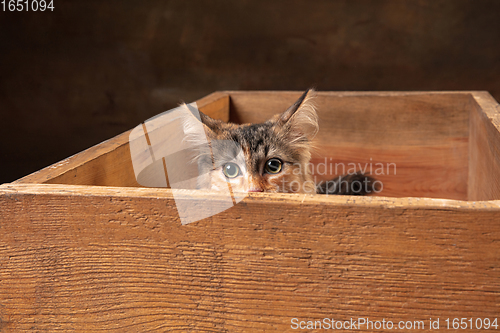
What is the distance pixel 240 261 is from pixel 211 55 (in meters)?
2.17

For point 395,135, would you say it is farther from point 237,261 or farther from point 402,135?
point 237,261

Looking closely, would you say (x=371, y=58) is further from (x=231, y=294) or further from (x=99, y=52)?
(x=231, y=294)

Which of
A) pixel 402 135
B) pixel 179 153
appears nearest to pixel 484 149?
pixel 402 135

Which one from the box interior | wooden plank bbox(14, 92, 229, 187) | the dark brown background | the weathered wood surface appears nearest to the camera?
the weathered wood surface

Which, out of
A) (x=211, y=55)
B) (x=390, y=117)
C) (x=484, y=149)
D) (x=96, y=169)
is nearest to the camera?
(x=96, y=169)

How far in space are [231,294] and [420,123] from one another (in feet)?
4.71

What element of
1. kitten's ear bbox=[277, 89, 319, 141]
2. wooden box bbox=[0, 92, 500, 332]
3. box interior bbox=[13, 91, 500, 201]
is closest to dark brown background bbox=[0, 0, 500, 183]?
box interior bbox=[13, 91, 500, 201]

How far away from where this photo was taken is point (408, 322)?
81 cm

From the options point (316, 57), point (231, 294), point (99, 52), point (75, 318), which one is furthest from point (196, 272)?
point (99, 52)

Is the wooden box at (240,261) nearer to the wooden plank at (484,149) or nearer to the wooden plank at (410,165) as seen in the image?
the wooden plank at (484,149)

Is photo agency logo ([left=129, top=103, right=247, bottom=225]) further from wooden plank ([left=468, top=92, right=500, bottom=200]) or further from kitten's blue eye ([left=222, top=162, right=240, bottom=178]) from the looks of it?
wooden plank ([left=468, top=92, right=500, bottom=200])

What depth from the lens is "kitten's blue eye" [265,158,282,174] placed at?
1.40 metres

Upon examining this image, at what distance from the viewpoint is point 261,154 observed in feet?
4.51

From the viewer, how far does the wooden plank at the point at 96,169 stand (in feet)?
3.29
